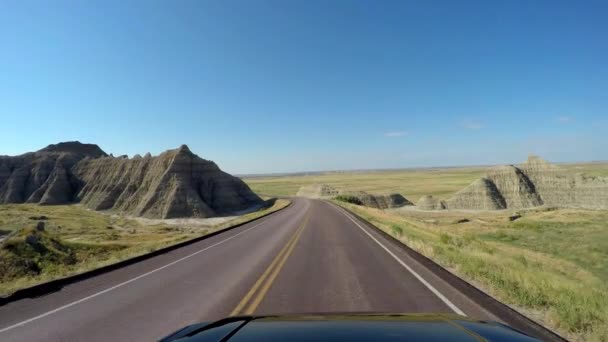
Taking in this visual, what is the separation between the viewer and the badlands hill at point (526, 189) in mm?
75312

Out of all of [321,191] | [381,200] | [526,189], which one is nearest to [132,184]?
[321,191]

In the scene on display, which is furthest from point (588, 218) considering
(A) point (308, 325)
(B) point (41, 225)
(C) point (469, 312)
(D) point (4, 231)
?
(D) point (4, 231)

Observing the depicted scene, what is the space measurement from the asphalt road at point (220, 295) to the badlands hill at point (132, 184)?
182ft

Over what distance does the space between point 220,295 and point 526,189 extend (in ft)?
297

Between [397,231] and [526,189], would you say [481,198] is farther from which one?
[397,231]

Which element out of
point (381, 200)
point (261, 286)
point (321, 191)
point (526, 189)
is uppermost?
point (261, 286)

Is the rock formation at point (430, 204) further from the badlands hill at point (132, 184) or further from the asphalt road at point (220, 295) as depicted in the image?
the asphalt road at point (220, 295)

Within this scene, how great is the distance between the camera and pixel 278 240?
18.2 meters

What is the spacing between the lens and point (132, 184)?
7462 cm

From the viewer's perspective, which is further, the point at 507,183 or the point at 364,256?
the point at 507,183

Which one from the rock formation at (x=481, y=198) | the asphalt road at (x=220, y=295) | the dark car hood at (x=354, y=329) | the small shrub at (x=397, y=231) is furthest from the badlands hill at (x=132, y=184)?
the dark car hood at (x=354, y=329)

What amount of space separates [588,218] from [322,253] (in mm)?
50474

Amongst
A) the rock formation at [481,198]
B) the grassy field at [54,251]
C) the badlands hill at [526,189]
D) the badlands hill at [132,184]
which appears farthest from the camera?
the rock formation at [481,198]

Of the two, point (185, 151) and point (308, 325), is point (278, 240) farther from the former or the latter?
point (185, 151)
